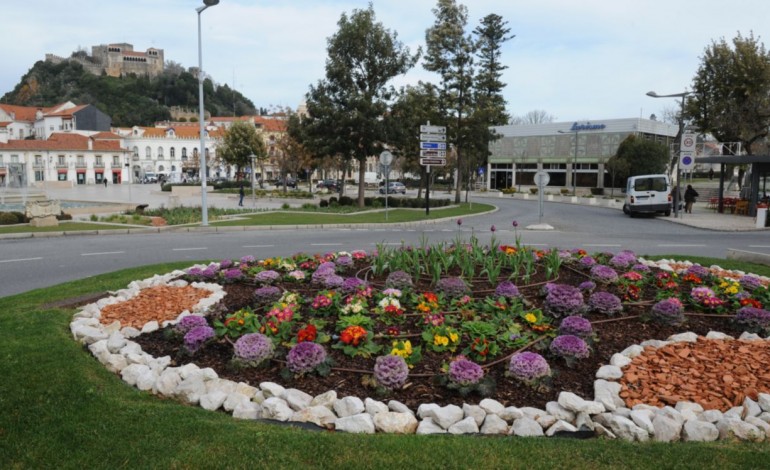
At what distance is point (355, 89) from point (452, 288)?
83.6ft

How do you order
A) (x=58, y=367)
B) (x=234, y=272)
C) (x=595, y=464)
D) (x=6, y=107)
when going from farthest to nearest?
1. (x=6, y=107)
2. (x=234, y=272)
3. (x=58, y=367)
4. (x=595, y=464)

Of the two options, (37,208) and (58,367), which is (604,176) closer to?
(37,208)

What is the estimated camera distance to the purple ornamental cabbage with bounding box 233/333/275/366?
194 inches

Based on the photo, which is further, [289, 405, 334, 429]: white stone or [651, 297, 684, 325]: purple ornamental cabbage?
[651, 297, 684, 325]: purple ornamental cabbage

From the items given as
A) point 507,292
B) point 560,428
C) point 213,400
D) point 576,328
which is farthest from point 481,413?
point 507,292

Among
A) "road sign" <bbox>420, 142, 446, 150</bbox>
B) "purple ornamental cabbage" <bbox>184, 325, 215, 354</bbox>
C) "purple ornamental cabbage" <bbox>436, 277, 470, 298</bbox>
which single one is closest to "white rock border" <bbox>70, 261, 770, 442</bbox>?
"purple ornamental cabbage" <bbox>184, 325, 215, 354</bbox>

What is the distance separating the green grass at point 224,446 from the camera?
3.33 meters

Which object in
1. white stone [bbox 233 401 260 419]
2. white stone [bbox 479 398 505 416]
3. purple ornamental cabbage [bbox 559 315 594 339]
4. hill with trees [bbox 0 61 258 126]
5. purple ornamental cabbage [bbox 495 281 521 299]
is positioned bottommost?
white stone [bbox 233 401 260 419]

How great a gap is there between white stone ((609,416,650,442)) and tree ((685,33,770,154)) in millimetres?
38934

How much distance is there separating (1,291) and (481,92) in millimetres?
32948

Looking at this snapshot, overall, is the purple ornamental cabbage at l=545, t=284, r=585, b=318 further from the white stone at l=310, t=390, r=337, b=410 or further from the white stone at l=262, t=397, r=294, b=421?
the white stone at l=262, t=397, r=294, b=421

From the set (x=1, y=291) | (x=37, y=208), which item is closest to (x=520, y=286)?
(x=1, y=291)

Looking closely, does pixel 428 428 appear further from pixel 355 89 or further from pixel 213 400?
pixel 355 89

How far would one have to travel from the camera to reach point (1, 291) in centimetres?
948
